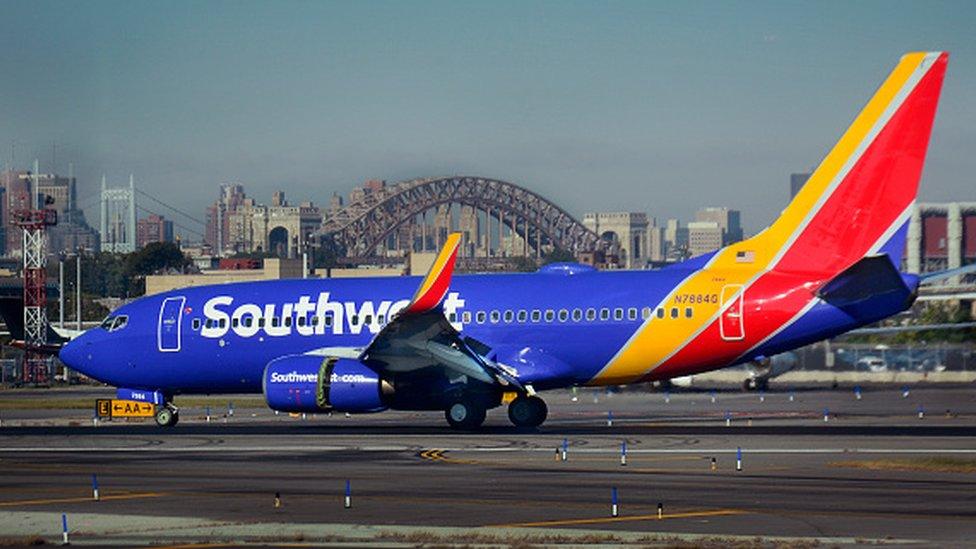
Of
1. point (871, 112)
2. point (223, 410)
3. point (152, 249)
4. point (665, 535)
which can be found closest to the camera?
point (665, 535)

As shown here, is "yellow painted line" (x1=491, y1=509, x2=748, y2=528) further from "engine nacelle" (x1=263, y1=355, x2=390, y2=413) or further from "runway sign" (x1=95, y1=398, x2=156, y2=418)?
"runway sign" (x1=95, y1=398, x2=156, y2=418)

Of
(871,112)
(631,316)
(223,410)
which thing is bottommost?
(223,410)

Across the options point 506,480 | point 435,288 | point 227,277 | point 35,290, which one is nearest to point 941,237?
point 227,277

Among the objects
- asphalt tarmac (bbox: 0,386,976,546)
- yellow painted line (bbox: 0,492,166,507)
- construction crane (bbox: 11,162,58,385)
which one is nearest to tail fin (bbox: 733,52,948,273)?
asphalt tarmac (bbox: 0,386,976,546)

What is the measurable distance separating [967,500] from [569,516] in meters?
6.00

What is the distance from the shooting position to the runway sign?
48625mm

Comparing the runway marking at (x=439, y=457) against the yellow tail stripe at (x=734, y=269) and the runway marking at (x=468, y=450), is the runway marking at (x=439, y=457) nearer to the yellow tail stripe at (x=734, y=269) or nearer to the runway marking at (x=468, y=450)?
the runway marking at (x=468, y=450)

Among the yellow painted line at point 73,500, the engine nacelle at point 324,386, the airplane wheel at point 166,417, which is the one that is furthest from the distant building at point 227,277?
the yellow painted line at point 73,500

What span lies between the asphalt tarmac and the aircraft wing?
162 cm

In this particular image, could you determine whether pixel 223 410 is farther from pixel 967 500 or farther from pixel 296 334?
pixel 967 500

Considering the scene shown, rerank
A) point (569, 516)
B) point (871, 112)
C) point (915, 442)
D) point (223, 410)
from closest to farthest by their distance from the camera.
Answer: point (569, 516) < point (915, 442) < point (871, 112) < point (223, 410)

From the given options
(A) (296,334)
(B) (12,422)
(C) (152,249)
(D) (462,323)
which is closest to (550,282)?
(D) (462,323)

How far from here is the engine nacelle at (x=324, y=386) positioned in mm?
39469

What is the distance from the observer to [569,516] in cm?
2330
